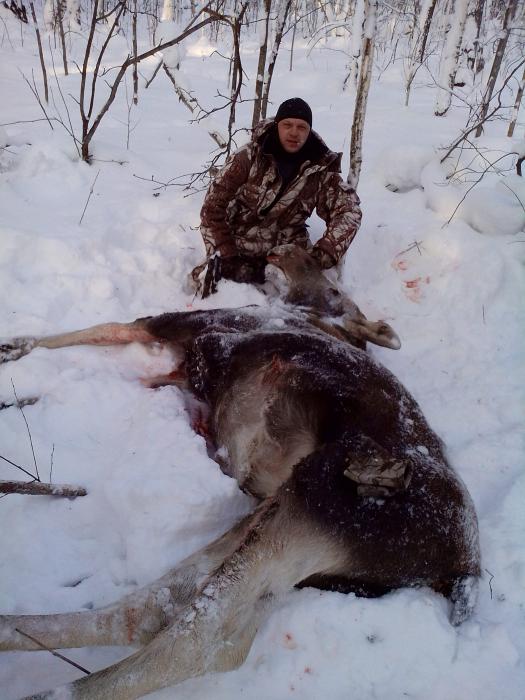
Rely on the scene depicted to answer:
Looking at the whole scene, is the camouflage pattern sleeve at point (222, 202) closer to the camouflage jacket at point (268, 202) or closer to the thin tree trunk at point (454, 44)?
the camouflage jacket at point (268, 202)

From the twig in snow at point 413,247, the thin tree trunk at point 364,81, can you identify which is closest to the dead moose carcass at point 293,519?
the twig in snow at point 413,247

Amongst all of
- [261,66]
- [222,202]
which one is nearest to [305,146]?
[222,202]

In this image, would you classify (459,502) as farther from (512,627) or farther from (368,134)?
(368,134)

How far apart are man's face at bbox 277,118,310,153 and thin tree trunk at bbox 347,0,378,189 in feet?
2.59

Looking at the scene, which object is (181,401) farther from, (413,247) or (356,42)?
(356,42)

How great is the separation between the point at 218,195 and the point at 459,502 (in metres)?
2.85

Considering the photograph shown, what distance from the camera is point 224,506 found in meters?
2.28

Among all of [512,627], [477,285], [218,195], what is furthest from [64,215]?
[512,627]

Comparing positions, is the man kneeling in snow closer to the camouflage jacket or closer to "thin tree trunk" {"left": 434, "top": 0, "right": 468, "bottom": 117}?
the camouflage jacket

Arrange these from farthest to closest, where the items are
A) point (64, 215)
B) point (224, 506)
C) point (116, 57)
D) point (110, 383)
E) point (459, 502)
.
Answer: point (116, 57), point (64, 215), point (110, 383), point (224, 506), point (459, 502)

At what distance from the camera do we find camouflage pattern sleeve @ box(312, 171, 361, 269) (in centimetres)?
360

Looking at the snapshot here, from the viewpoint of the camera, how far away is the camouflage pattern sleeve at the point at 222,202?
3.86 m

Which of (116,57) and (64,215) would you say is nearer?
(64,215)

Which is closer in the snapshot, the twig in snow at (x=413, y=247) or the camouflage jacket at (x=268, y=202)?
the camouflage jacket at (x=268, y=202)
